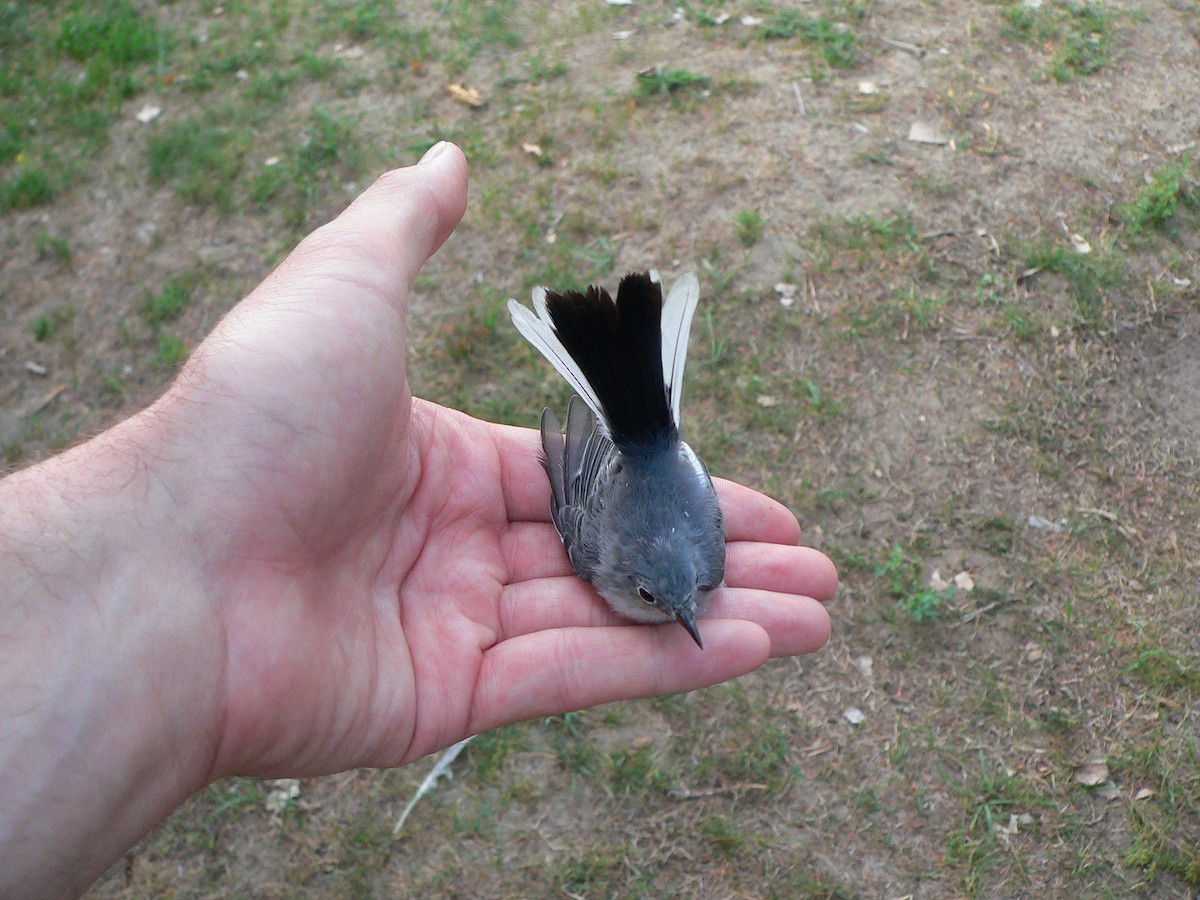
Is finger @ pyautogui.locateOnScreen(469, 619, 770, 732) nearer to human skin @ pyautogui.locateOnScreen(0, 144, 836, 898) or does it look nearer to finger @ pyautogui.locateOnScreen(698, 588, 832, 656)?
human skin @ pyautogui.locateOnScreen(0, 144, 836, 898)

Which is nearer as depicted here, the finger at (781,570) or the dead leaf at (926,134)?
the finger at (781,570)

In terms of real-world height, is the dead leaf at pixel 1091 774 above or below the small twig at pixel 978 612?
below

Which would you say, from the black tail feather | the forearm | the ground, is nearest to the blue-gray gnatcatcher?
the black tail feather

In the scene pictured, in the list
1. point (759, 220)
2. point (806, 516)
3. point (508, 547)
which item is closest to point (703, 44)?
point (759, 220)

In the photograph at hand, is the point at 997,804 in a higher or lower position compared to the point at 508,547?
lower

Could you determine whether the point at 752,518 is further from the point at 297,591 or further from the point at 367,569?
the point at 297,591

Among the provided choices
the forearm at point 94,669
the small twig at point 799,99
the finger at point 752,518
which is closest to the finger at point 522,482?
the finger at point 752,518

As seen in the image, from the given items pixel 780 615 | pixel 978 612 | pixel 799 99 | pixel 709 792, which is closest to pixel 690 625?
pixel 780 615

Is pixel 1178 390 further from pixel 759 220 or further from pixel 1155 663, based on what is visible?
pixel 759 220

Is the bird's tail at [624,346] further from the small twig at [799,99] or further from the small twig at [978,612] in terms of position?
the small twig at [799,99]
